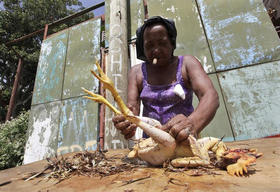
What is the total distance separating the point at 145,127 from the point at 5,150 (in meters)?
5.36

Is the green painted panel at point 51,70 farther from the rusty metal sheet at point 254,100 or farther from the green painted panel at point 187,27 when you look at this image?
the rusty metal sheet at point 254,100

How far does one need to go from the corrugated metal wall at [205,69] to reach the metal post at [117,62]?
1.1 inches

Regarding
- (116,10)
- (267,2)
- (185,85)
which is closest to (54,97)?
(116,10)

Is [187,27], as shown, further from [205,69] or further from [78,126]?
[78,126]

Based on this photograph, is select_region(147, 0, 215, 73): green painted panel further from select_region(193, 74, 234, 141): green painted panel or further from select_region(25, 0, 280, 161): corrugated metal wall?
select_region(193, 74, 234, 141): green painted panel

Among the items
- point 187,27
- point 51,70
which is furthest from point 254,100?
point 51,70

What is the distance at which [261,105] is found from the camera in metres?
2.30

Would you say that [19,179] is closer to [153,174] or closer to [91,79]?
[153,174]

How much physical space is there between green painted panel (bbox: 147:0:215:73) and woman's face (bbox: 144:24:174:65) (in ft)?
4.90

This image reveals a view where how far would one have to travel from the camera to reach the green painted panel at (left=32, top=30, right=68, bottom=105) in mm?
3829

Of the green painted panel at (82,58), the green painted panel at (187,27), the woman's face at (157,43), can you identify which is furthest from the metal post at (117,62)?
the woman's face at (157,43)

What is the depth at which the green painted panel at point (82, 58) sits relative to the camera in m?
3.56

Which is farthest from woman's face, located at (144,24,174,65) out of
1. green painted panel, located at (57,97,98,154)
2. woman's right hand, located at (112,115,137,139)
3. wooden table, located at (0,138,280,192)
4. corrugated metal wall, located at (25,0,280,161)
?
green painted panel, located at (57,97,98,154)

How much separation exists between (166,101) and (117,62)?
1.59m
